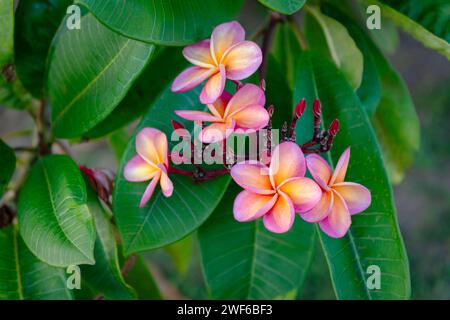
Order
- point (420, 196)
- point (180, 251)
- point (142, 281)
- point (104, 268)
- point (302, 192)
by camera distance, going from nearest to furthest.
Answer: point (302, 192), point (104, 268), point (142, 281), point (180, 251), point (420, 196)

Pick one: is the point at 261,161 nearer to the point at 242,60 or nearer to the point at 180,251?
the point at 242,60

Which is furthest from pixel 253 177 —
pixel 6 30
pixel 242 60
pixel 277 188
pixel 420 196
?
pixel 420 196

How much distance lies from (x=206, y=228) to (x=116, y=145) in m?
0.45

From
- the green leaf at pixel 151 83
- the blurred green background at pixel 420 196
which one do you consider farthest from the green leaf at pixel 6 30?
the blurred green background at pixel 420 196

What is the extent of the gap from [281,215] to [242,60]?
0.17 metres

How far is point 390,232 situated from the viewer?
0.74m

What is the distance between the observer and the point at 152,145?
0.73 metres

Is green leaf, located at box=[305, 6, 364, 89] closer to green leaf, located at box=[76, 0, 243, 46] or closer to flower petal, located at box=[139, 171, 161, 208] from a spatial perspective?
green leaf, located at box=[76, 0, 243, 46]

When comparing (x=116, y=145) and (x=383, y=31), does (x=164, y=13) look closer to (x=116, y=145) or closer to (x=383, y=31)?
(x=116, y=145)

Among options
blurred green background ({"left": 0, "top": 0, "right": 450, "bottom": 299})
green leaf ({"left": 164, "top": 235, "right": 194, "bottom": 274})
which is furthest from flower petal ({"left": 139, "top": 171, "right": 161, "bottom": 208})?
blurred green background ({"left": 0, "top": 0, "right": 450, "bottom": 299})

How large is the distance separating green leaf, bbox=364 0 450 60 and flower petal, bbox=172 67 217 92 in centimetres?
26

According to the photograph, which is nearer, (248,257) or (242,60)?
(242,60)

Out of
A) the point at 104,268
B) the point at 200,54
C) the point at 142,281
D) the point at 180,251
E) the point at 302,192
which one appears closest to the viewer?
the point at 302,192
